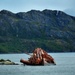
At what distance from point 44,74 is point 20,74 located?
980cm

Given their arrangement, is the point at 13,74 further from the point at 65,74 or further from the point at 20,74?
the point at 65,74

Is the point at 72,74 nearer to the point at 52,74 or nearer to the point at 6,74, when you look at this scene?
the point at 52,74

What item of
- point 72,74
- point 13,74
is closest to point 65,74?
point 72,74

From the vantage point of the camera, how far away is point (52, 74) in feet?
486

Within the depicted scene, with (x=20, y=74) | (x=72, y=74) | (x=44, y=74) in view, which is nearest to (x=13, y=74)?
(x=20, y=74)

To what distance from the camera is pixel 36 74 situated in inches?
5822

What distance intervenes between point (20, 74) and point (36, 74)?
267 inches

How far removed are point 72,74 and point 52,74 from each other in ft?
28.5

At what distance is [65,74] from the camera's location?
144750 mm

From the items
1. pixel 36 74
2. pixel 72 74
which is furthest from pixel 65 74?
pixel 36 74

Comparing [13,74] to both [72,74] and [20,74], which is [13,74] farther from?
[72,74]

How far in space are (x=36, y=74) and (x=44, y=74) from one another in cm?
349

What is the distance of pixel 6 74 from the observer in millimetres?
148625

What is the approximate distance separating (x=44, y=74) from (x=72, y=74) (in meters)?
12.1
